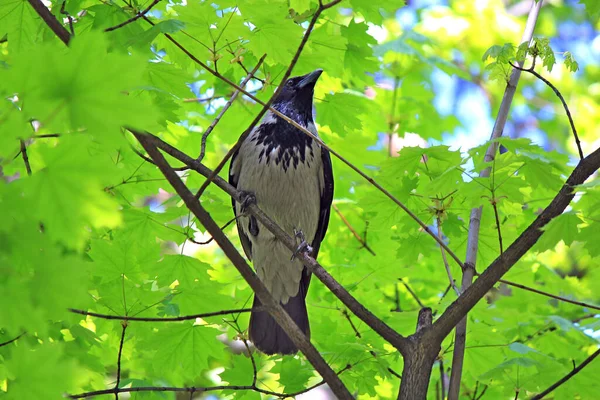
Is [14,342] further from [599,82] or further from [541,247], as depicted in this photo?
[599,82]

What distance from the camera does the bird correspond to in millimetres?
4297

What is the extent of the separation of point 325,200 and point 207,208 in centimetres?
119

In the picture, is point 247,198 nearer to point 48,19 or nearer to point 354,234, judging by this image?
point 354,234

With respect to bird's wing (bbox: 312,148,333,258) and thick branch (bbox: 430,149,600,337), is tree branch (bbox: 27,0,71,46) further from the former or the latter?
bird's wing (bbox: 312,148,333,258)

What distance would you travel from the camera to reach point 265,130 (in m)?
4.42

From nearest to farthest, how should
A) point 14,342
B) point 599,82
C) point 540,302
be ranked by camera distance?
point 14,342 < point 540,302 < point 599,82

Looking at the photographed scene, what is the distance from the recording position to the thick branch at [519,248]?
2475 mm

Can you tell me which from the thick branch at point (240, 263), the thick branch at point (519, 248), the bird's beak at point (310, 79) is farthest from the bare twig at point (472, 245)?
the bird's beak at point (310, 79)

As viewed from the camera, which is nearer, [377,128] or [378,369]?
[378,369]

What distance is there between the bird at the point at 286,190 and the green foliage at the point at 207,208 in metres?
0.17

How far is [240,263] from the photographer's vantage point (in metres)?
2.50

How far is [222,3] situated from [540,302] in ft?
8.54

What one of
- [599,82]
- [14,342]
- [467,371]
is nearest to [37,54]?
[14,342]

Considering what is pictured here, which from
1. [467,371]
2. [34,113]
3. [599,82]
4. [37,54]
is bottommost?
[34,113]
